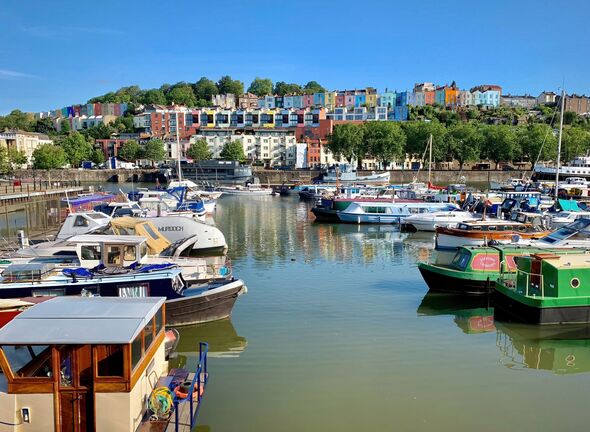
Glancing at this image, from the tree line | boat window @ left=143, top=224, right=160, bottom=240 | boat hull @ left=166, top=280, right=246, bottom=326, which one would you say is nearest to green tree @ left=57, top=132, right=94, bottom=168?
the tree line

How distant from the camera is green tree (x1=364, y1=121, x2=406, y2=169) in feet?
367

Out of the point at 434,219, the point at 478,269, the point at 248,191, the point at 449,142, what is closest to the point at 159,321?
the point at 478,269

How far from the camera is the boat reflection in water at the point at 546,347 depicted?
1476cm

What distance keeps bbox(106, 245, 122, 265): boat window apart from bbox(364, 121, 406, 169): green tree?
98.7m

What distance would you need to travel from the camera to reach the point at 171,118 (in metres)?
156

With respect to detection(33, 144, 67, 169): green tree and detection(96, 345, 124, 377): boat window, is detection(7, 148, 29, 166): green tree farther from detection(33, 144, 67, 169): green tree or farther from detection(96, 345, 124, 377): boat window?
detection(96, 345, 124, 377): boat window

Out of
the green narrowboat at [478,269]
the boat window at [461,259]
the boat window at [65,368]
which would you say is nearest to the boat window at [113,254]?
the boat window at [65,368]

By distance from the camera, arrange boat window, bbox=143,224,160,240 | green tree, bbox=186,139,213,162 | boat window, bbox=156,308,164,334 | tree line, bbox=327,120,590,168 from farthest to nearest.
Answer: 1. green tree, bbox=186,139,213,162
2. tree line, bbox=327,120,590,168
3. boat window, bbox=143,224,160,240
4. boat window, bbox=156,308,164,334

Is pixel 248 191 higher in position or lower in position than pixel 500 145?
lower

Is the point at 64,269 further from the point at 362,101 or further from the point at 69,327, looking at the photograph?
the point at 362,101

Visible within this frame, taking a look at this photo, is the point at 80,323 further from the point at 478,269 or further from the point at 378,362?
the point at 478,269

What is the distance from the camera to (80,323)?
8680mm

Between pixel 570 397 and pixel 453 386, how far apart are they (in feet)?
8.79

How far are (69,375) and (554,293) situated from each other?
14040 mm
